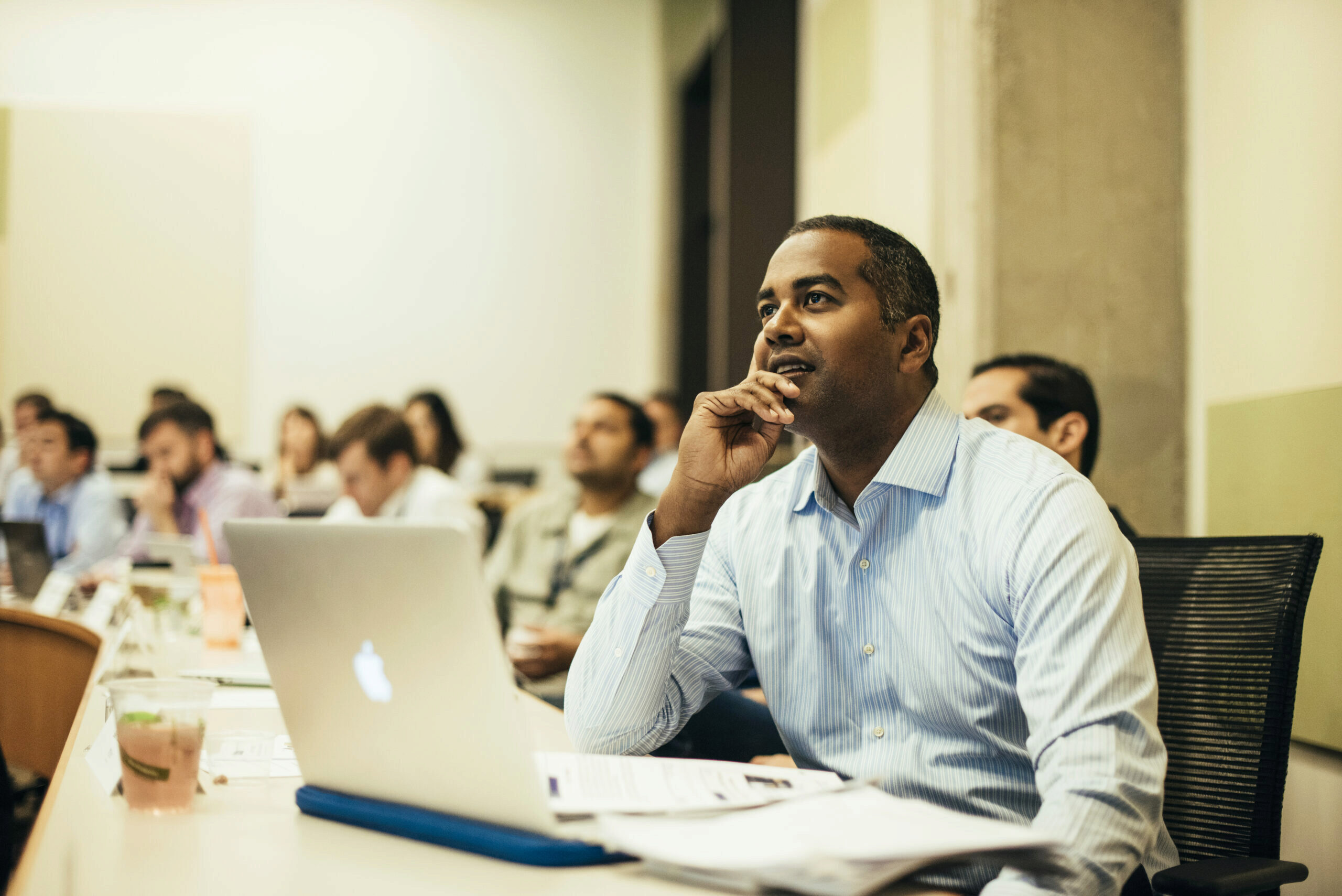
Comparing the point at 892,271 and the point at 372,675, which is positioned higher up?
the point at 892,271

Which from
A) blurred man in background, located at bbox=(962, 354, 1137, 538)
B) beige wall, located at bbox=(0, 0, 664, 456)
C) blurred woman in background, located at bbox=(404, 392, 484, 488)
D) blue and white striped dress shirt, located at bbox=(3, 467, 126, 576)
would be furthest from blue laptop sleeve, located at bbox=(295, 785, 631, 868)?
beige wall, located at bbox=(0, 0, 664, 456)

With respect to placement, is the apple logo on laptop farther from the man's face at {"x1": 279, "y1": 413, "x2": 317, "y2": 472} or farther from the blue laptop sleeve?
the man's face at {"x1": 279, "y1": 413, "x2": 317, "y2": 472}

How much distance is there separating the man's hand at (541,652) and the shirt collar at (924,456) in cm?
103

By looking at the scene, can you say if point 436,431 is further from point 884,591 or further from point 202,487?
point 884,591

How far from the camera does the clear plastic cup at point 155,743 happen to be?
36.8 inches

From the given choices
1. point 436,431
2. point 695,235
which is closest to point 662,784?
point 436,431

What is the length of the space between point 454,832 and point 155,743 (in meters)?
0.31

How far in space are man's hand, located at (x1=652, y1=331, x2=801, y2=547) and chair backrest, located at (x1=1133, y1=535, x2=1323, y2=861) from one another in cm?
55

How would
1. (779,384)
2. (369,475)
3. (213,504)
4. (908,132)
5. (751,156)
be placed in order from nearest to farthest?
1. (779,384)
2. (908,132)
3. (369,475)
4. (213,504)
5. (751,156)

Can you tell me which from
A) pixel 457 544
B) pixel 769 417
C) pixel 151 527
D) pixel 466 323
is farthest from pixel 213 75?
pixel 457 544

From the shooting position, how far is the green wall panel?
163 cm

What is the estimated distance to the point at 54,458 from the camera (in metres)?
3.81

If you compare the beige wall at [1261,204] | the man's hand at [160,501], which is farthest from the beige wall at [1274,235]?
the man's hand at [160,501]

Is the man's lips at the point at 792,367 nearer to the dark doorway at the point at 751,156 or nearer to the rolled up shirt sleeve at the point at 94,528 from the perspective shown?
the dark doorway at the point at 751,156
